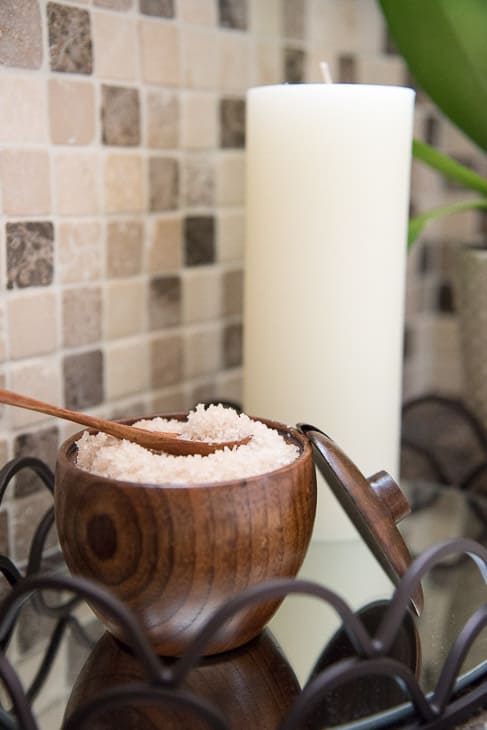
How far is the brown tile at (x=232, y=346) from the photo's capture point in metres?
0.59

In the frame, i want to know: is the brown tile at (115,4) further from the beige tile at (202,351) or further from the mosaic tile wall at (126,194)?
the beige tile at (202,351)

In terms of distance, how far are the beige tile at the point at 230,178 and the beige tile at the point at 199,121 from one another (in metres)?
0.02

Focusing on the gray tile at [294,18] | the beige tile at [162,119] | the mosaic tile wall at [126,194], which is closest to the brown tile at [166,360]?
the mosaic tile wall at [126,194]

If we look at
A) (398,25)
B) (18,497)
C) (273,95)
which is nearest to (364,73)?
(398,25)

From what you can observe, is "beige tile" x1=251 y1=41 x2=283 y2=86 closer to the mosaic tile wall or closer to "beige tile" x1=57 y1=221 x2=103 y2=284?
the mosaic tile wall

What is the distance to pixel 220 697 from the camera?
0.32 meters

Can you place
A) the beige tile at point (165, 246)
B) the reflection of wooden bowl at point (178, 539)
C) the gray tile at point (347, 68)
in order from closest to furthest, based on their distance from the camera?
the reflection of wooden bowl at point (178, 539) → the beige tile at point (165, 246) → the gray tile at point (347, 68)

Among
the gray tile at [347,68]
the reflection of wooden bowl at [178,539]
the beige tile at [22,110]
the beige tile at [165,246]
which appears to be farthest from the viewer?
the gray tile at [347,68]

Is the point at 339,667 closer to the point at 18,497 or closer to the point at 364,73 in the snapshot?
the point at 18,497

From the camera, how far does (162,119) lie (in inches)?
19.9

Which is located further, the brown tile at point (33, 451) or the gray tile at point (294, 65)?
the gray tile at point (294, 65)

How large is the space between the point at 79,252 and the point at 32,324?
0.05 m

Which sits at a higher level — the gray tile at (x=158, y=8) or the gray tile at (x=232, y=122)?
the gray tile at (x=158, y=8)

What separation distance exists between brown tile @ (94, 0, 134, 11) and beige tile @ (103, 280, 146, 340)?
0.47 ft
